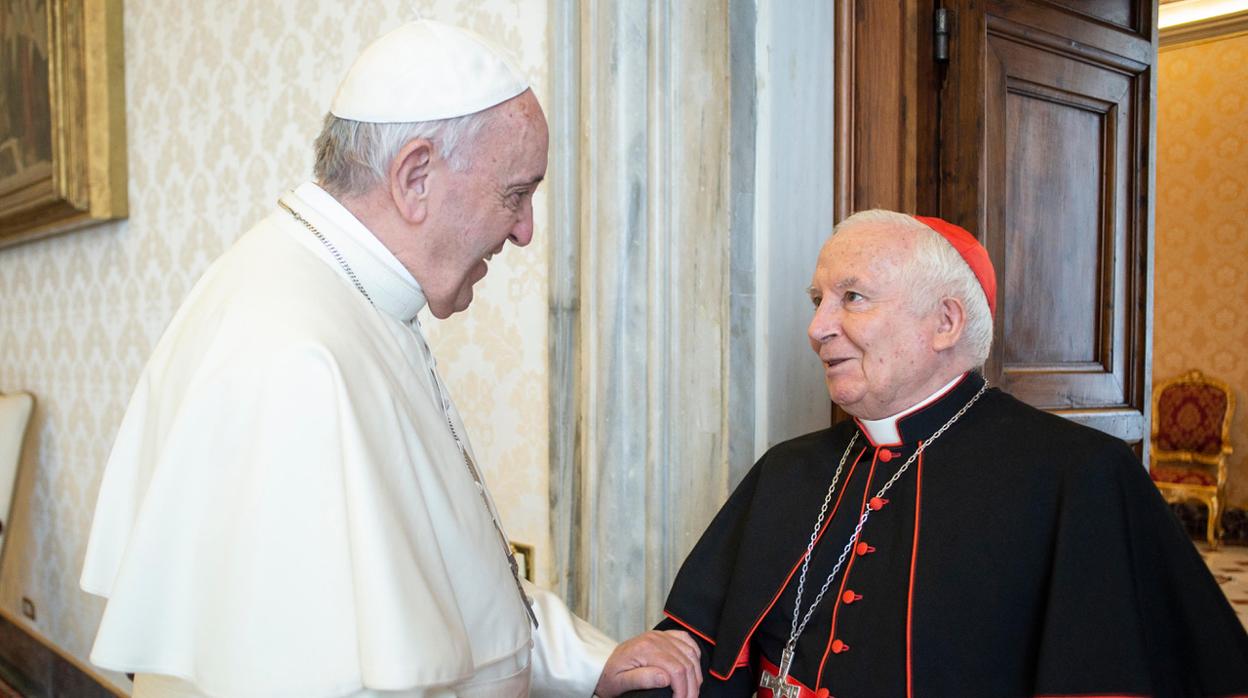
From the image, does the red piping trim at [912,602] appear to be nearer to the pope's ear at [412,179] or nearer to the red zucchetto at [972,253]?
the red zucchetto at [972,253]

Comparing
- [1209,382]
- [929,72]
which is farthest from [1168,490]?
[929,72]

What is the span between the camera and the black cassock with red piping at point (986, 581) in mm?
1560

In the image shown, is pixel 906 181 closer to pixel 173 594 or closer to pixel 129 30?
pixel 173 594

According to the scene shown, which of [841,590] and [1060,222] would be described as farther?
[1060,222]

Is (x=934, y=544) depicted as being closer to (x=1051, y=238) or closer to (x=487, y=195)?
(x=487, y=195)

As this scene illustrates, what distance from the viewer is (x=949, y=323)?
1802 mm

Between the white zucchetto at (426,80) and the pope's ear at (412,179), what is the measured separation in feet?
0.15

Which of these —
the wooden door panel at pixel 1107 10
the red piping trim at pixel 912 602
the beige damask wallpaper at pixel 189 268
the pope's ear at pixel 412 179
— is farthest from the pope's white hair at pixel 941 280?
the wooden door panel at pixel 1107 10

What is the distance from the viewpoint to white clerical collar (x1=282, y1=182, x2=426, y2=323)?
1.48 m

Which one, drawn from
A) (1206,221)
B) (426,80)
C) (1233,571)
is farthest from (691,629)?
(1206,221)

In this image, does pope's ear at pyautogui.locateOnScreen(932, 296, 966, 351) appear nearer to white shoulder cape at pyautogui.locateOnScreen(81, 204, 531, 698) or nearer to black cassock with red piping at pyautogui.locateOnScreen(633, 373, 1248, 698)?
black cassock with red piping at pyautogui.locateOnScreen(633, 373, 1248, 698)

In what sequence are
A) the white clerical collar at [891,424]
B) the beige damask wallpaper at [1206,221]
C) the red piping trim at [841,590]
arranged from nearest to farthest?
the red piping trim at [841,590] → the white clerical collar at [891,424] → the beige damask wallpaper at [1206,221]

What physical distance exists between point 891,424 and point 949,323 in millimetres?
208

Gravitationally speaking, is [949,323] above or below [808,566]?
above
